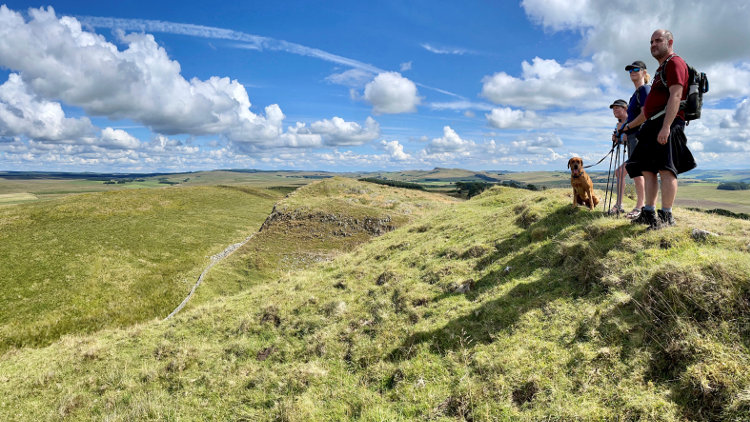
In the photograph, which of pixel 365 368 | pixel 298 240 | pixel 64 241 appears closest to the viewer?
pixel 365 368

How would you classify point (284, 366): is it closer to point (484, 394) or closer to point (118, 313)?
point (484, 394)

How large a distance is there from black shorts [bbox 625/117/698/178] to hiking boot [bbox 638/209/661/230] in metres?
1.27

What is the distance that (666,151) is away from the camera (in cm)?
756

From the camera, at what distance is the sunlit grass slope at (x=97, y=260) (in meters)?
24.7

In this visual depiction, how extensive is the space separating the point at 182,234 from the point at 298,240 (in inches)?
757

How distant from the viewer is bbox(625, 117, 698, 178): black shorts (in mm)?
7531

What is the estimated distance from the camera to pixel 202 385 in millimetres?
10047

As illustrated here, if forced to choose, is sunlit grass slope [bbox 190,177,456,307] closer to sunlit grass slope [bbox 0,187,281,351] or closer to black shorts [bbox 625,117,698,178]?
sunlit grass slope [bbox 0,187,281,351]

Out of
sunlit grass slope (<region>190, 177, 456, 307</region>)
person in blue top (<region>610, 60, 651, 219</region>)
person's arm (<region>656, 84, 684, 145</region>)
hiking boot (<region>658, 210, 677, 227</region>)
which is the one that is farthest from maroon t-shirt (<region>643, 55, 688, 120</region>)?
sunlit grass slope (<region>190, 177, 456, 307</region>)

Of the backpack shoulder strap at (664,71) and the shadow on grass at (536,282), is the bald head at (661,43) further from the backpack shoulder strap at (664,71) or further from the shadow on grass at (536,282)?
the shadow on grass at (536,282)

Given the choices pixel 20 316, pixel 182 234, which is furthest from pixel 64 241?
pixel 20 316

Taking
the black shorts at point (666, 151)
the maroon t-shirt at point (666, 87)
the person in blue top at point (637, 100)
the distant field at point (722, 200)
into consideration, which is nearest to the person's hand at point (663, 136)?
the black shorts at point (666, 151)

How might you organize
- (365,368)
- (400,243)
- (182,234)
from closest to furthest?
1. (365,368)
2. (400,243)
3. (182,234)

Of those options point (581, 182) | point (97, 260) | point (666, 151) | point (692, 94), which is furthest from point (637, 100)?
→ point (97, 260)
